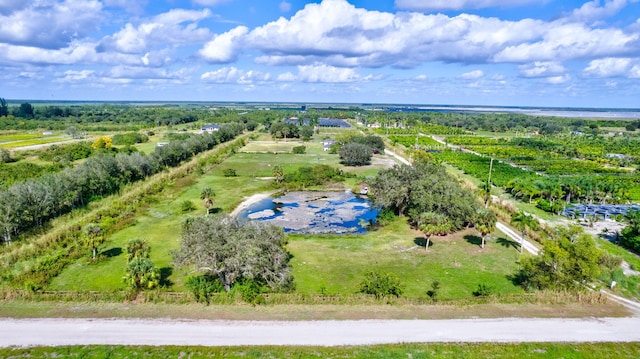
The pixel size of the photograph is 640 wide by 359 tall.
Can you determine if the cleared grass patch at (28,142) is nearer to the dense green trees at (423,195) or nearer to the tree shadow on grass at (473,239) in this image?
the dense green trees at (423,195)

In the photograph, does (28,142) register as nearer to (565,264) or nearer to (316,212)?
(316,212)

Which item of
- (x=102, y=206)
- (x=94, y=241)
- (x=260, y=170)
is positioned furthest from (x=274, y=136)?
(x=94, y=241)

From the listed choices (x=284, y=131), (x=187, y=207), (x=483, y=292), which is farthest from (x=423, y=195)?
(x=284, y=131)

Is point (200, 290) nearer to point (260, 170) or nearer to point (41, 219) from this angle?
point (41, 219)

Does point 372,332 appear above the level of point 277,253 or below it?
below

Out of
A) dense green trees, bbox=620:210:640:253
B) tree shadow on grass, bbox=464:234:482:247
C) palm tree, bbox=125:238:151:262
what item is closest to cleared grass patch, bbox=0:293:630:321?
palm tree, bbox=125:238:151:262

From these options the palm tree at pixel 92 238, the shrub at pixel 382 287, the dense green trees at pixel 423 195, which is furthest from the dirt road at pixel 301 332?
the dense green trees at pixel 423 195

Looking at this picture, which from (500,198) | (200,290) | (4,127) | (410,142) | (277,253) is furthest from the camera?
(4,127)
